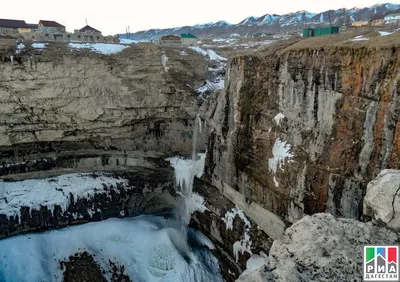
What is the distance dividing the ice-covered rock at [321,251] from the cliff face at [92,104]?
16056 mm

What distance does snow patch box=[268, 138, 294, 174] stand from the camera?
1297 cm

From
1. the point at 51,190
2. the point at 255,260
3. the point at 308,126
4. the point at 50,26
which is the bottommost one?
the point at 255,260

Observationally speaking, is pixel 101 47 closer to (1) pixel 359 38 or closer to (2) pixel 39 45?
(2) pixel 39 45

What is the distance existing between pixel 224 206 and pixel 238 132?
13.4 ft

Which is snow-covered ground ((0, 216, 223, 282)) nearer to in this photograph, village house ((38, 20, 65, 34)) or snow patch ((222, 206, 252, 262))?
snow patch ((222, 206, 252, 262))

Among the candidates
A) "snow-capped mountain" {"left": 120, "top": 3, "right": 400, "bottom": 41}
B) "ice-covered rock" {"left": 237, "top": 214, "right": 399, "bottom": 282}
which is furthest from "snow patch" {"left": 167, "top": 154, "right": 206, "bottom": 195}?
"snow-capped mountain" {"left": 120, "top": 3, "right": 400, "bottom": 41}

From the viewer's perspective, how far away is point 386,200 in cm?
587

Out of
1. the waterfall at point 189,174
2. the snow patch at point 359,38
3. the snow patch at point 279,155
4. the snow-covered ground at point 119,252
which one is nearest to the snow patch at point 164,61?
the waterfall at point 189,174

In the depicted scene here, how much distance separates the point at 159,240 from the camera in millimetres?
17938

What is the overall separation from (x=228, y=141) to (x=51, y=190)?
36.9 ft

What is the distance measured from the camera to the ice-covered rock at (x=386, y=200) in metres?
5.67

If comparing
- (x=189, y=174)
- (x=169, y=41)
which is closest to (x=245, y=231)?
(x=189, y=174)

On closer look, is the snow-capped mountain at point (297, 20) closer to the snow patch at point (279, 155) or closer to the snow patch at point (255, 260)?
the snow patch at point (279, 155)

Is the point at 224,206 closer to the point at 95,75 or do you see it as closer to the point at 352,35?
the point at 352,35
